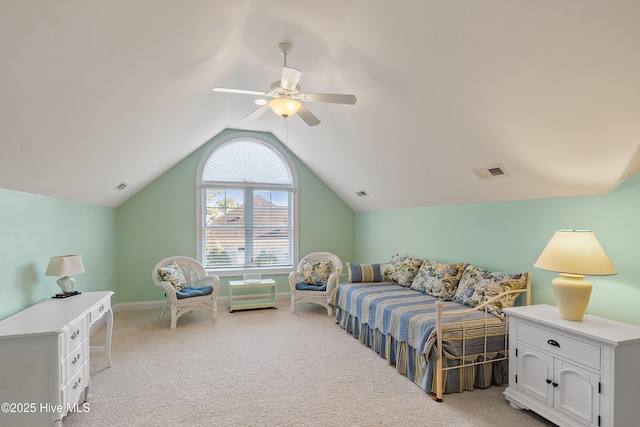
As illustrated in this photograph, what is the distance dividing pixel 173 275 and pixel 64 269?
6.25 ft

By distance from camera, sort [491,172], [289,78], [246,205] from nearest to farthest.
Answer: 1. [289,78]
2. [491,172]
3. [246,205]

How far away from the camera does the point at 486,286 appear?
3.37 meters

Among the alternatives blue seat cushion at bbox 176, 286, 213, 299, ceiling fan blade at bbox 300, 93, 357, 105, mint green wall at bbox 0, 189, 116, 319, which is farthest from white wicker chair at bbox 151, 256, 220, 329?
ceiling fan blade at bbox 300, 93, 357, 105

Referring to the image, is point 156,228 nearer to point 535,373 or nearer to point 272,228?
point 272,228

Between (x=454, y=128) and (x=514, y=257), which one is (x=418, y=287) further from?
(x=454, y=128)

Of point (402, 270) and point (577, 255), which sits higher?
point (577, 255)

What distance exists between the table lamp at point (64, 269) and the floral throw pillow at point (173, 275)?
5.12ft

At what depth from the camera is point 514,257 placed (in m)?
3.45

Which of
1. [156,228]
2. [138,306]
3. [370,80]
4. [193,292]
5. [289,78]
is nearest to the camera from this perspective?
[289,78]

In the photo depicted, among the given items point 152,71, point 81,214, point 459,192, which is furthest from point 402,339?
point 81,214

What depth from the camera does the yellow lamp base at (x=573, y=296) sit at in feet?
7.98

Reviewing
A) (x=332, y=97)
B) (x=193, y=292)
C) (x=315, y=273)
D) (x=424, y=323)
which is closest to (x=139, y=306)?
(x=193, y=292)

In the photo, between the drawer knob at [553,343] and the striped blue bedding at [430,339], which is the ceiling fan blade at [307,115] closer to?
the striped blue bedding at [430,339]

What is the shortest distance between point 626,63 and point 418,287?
10.1ft
